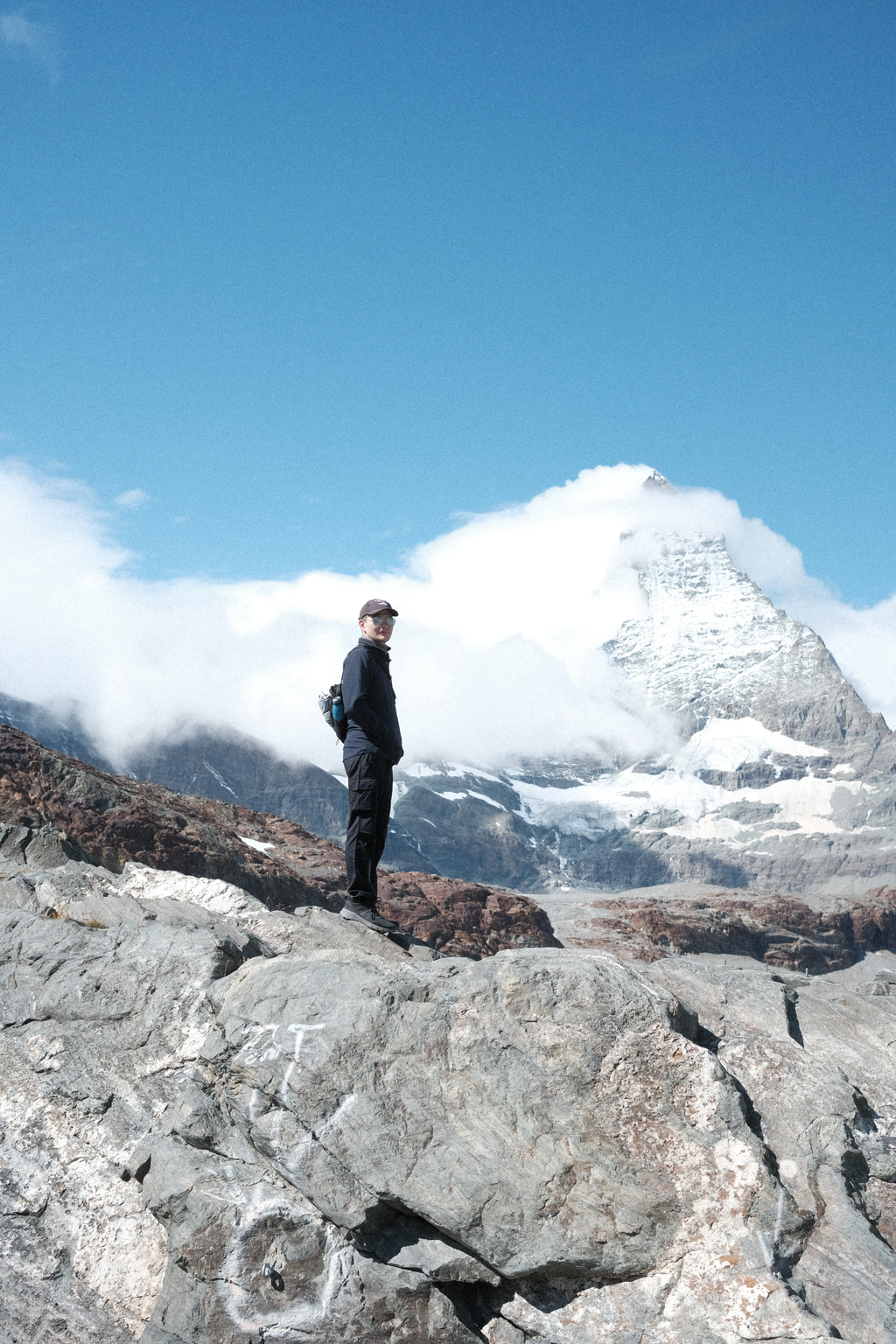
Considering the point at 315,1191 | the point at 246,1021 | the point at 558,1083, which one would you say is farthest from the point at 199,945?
the point at 558,1083

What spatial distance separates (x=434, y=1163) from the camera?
657 centimetres

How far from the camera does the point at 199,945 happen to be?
28.6 feet

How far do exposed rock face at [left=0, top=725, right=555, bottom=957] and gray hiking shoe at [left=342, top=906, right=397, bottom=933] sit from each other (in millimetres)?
5342

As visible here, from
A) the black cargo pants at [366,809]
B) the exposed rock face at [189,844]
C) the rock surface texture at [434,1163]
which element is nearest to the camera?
the rock surface texture at [434,1163]

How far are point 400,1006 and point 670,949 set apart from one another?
77.3 m

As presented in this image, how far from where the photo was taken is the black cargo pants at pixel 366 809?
31.2 ft

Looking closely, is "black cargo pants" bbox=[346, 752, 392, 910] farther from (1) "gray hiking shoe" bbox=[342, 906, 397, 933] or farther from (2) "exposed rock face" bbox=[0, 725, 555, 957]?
(2) "exposed rock face" bbox=[0, 725, 555, 957]

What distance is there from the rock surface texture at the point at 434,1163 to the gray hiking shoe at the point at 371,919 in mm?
1701

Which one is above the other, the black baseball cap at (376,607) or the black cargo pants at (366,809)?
the black baseball cap at (376,607)

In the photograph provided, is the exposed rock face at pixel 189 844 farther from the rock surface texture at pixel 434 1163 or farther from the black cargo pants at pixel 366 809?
the rock surface texture at pixel 434 1163

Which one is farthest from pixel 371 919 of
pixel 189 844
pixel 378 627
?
pixel 189 844

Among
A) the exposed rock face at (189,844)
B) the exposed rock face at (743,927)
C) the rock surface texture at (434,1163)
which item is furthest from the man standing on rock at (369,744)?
the exposed rock face at (743,927)

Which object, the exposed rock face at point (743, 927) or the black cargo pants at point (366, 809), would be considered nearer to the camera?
the black cargo pants at point (366, 809)

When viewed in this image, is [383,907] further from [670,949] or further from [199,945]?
[199,945]
